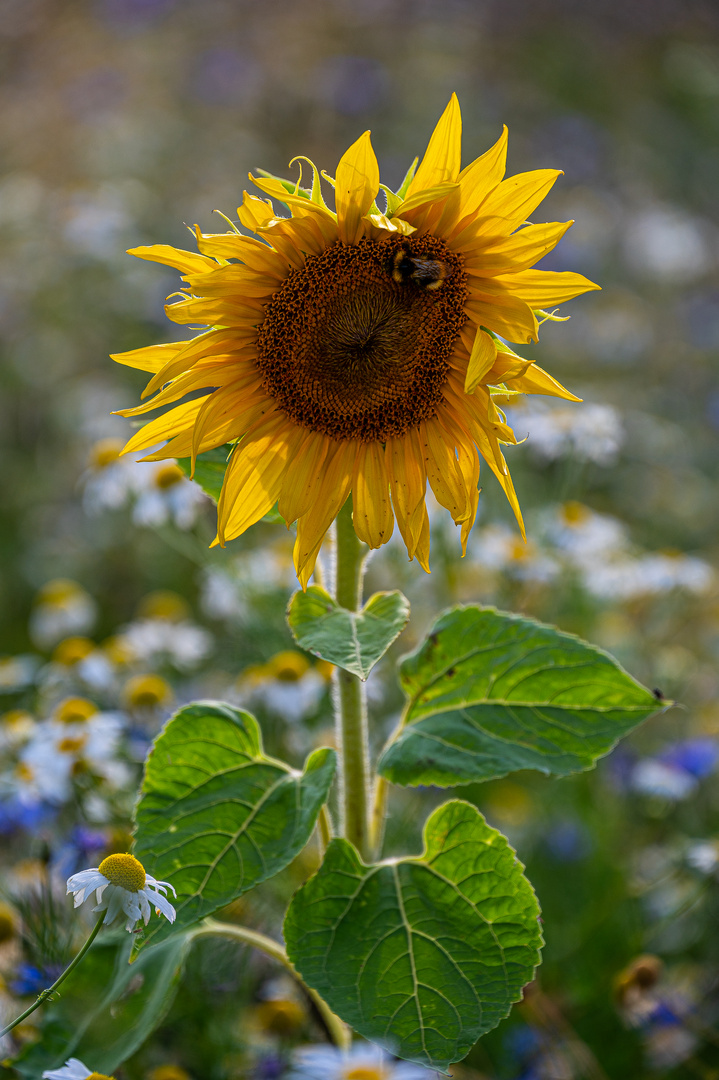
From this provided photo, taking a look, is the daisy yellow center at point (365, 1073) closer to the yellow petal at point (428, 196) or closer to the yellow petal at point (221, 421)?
the yellow petal at point (221, 421)

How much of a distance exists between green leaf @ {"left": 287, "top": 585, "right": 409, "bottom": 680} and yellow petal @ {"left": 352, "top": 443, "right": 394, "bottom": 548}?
3.4 inches

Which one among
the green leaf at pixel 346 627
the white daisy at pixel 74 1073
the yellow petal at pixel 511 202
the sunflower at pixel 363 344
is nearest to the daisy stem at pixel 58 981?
the white daisy at pixel 74 1073

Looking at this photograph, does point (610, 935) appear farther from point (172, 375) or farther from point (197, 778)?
point (172, 375)

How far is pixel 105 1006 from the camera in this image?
51.8 inches

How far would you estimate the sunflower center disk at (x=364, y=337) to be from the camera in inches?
47.5

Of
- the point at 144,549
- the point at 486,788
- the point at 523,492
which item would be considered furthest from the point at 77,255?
the point at 486,788

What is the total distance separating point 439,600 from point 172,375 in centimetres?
152

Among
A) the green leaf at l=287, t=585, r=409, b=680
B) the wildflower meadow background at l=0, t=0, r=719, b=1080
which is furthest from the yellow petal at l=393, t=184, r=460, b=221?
the wildflower meadow background at l=0, t=0, r=719, b=1080

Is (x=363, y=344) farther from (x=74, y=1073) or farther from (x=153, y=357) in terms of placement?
(x=74, y=1073)

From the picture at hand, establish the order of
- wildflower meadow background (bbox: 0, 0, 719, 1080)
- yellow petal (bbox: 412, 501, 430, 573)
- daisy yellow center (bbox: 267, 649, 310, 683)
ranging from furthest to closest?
daisy yellow center (bbox: 267, 649, 310, 683)
wildflower meadow background (bbox: 0, 0, 719, 1080)
yellow petal (bbox: 412, 501, 430, 573)

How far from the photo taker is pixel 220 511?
1.26 m

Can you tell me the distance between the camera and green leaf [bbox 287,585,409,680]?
3.61 feet

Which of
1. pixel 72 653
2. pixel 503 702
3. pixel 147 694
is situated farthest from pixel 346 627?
pixel 72 653

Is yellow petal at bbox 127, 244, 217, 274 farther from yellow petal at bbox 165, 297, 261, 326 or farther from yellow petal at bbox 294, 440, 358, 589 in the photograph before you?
yellow petal at bbox 294, 440, 358, 589
